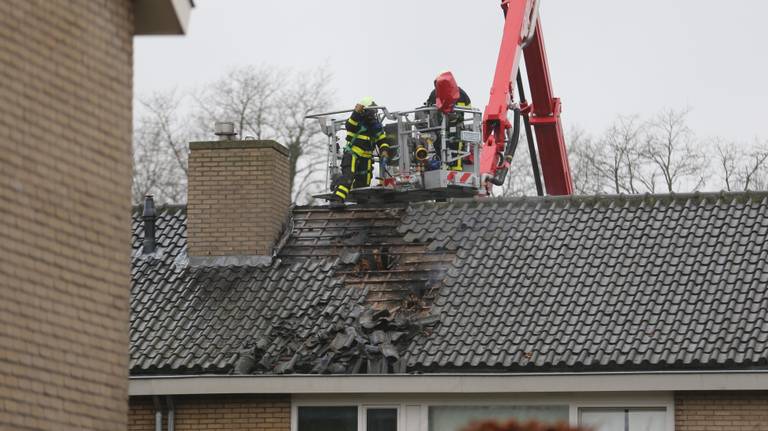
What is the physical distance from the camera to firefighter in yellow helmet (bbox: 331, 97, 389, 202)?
23359 millimetres

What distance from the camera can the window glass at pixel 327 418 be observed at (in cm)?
1853

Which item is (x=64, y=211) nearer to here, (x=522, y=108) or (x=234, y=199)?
(x=234, y=199)

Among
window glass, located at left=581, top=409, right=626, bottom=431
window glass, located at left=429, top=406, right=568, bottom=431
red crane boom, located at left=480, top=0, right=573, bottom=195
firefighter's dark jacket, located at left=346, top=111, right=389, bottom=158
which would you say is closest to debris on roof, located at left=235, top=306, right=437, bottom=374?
window glass, located at left=429, top=406, right=568, bottom=431

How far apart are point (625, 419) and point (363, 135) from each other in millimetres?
7091

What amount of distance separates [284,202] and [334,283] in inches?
85.0

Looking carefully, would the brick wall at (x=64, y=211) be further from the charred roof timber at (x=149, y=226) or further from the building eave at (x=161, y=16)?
the charred roof timber at (x=149, y=226)

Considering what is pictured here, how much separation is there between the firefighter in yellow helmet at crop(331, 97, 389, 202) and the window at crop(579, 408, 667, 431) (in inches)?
255

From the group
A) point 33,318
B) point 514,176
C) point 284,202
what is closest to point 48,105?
point 33,318

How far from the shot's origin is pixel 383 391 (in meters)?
18.1

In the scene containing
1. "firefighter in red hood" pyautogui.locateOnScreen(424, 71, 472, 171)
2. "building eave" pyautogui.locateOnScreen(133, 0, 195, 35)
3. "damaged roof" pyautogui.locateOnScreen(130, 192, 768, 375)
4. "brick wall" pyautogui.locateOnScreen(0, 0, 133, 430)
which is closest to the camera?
"brick wall" pyautogui.locateOnScreen(0, 0, 133, 430)

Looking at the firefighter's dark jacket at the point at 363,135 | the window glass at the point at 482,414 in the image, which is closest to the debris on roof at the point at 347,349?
the window glass at the point at 482,414

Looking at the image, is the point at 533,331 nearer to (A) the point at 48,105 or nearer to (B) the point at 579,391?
(B) the point at 579,391

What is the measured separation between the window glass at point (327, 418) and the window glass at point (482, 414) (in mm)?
903

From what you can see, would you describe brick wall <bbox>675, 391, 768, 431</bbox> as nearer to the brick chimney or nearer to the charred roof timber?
the brick chimney
